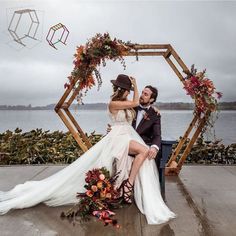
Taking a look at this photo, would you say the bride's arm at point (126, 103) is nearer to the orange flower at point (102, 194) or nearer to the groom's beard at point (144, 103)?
the groom's beard at point (144, 103)

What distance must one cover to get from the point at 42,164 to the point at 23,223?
387cm

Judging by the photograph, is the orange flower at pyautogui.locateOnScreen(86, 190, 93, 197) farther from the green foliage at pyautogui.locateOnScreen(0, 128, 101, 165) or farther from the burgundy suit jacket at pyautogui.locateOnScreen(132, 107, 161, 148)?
the green foliage at pyautogui.locateOnScreen(0, 128, 101, 165)

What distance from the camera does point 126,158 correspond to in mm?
4629

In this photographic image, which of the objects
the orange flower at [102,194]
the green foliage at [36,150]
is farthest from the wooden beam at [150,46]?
the green foliage at [36,150]

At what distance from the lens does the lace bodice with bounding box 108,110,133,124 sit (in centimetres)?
471

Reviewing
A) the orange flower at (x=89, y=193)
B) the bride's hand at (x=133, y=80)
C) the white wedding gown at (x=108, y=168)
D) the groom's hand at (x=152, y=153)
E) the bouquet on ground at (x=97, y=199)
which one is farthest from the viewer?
the bride's hand at (x=133, y=80)

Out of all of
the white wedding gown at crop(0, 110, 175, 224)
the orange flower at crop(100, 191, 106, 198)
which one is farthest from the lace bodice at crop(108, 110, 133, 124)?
the orange flower at crop(100, 191, 106, 198)

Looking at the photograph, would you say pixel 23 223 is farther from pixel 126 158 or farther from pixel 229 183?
pixel 229 183

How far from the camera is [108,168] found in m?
4.57

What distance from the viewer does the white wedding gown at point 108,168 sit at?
449 centimetres

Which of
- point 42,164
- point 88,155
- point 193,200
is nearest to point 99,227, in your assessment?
point 88,155

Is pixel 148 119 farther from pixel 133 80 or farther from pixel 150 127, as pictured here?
pixel 133 80

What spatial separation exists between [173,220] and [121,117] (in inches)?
55.0

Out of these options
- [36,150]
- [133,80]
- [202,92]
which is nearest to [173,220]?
[133,80]
